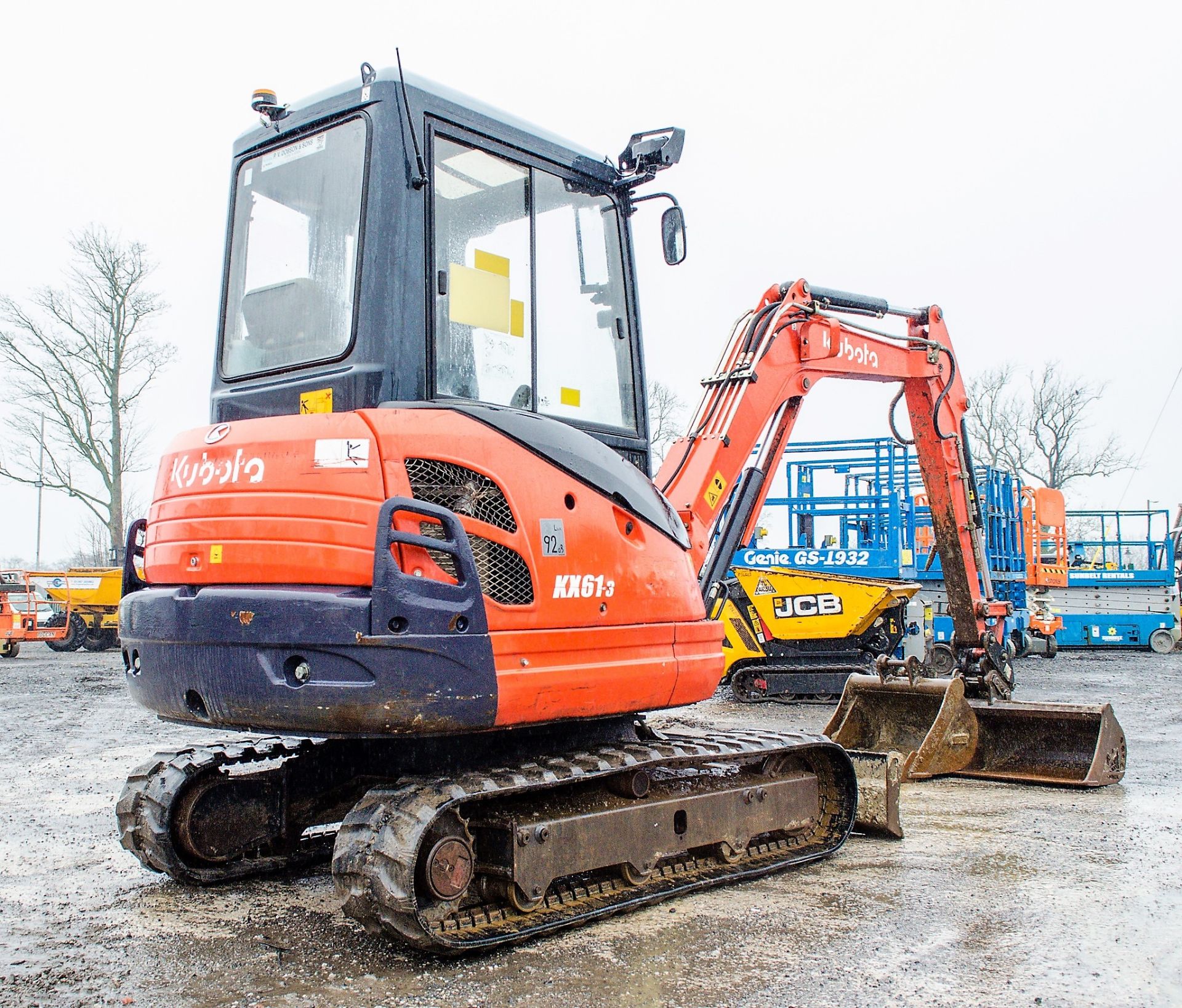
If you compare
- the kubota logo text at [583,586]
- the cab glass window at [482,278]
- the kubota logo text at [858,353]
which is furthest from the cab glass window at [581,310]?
the kubota logo text at [858,353]

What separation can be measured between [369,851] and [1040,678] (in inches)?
543

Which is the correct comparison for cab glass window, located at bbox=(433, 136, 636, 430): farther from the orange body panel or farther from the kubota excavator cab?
the orange body panel

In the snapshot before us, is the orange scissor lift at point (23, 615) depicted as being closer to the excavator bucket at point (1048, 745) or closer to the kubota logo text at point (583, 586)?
the excavator bucket at point (1048, 745)

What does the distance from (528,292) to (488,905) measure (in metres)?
2.40

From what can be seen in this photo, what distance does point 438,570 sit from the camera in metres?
4.03

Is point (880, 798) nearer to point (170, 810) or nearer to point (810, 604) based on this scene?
point (170, 810)

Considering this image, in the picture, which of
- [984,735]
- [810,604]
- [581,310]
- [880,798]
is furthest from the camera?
[810,604]

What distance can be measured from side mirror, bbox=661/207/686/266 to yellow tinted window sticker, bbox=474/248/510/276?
937 mm

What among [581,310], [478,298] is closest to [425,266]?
[478,298]

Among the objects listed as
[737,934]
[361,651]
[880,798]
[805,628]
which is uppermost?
[361,651]

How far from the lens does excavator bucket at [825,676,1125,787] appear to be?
7426 millimetres

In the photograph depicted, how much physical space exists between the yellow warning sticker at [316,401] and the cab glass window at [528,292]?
41 cm

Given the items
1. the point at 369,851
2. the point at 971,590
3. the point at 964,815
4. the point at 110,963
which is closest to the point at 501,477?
the point at 369,851

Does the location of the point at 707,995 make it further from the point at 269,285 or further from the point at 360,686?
the point at 269,285
